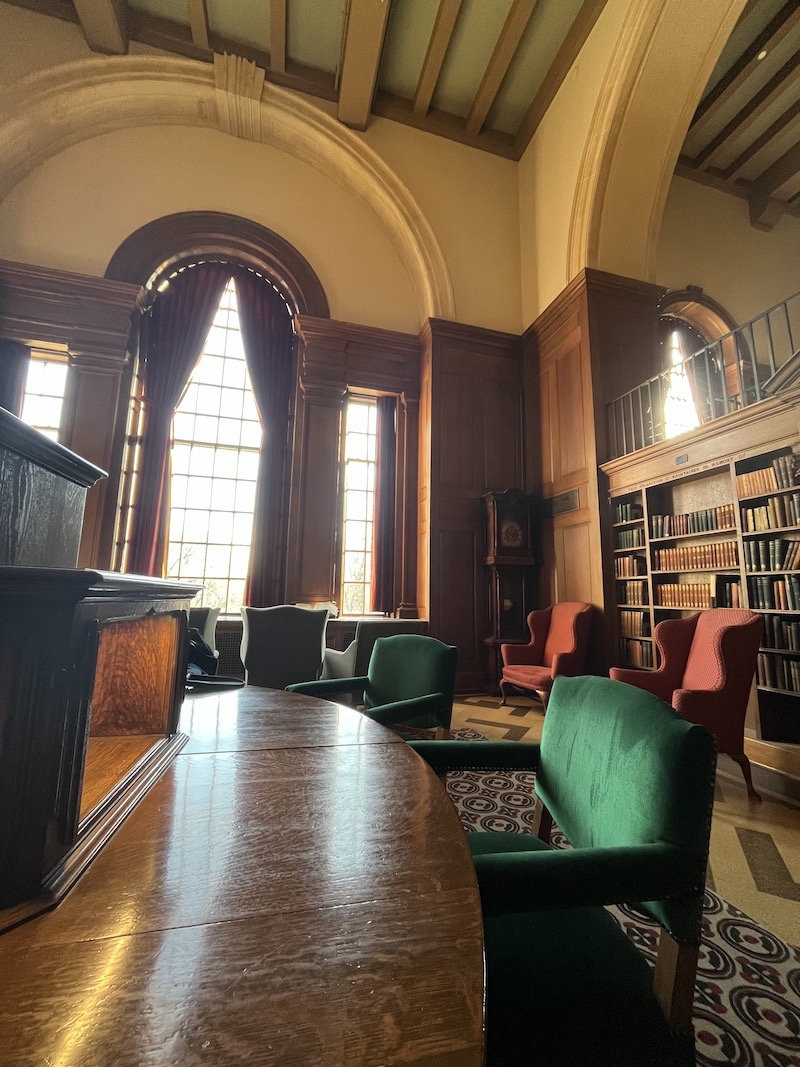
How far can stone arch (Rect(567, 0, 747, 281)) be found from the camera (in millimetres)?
4285

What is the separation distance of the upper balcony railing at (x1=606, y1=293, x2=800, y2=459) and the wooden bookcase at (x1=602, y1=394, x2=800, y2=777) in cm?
25

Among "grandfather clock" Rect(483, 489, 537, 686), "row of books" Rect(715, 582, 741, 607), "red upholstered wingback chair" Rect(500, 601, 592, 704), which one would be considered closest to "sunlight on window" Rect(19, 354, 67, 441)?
"grandfather clock" Rect(483, 489, 537, 686)

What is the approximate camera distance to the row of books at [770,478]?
115 inches

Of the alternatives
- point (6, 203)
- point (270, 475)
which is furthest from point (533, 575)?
point (6, 203)

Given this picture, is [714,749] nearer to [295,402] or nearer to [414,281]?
[295,402]

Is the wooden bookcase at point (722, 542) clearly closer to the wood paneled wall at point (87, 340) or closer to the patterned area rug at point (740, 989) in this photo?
the patterned area rug at point (740, 989)

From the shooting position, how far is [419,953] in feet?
1.47

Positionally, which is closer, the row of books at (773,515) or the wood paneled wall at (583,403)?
the row of books at (773,515)

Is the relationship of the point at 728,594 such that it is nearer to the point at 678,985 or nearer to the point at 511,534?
the point at 511,534

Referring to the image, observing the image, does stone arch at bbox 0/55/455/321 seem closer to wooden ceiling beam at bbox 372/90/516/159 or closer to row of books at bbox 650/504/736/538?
wooden ceiling beam at bbox 372/90/516/159

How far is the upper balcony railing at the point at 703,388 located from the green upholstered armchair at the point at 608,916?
3240 millimetres

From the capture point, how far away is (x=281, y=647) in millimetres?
3027

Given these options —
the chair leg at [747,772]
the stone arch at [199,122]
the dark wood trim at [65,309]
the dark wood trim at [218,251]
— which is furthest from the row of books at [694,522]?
the dark wood trim at [65,309]

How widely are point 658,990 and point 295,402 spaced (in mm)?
5637
